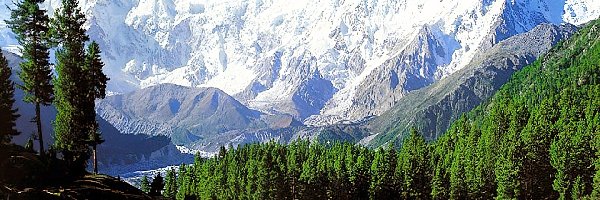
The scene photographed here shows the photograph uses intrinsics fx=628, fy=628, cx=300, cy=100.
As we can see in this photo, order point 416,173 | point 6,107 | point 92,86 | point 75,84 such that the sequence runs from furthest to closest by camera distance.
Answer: point 416,173 < point 92,86 < point 75,84 < point 6,107

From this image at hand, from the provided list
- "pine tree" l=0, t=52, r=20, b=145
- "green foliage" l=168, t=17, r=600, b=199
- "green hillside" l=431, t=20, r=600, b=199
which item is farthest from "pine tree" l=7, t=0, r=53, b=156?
"green hillside" l=431, t=20, r=600, b=199

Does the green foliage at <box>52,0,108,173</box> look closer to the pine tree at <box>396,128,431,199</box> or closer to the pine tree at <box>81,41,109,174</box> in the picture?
the pine tree at <box>81,41,109,174</box>

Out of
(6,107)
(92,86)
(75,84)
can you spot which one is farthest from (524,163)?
(6,107)

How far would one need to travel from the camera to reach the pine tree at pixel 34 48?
71812mm

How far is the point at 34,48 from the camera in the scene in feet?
239

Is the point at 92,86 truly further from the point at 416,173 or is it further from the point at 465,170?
the point at 465,170

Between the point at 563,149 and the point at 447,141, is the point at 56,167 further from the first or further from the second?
the point at 447,141

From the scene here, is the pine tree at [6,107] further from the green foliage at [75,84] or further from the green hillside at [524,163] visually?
the green hillside at [524,163]

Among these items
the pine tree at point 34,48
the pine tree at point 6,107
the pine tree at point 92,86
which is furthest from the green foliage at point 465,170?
the pine tree at point 6,107

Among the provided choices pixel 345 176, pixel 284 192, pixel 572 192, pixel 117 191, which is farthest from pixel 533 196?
pixel 117 191

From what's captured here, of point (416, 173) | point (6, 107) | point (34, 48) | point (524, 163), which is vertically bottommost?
point (524, 163)

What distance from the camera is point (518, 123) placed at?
425 ft

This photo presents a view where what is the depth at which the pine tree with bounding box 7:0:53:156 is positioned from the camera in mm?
71812

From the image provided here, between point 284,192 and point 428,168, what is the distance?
29939 mm
